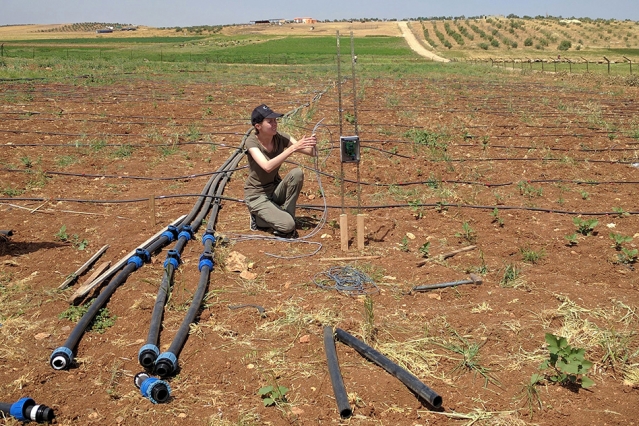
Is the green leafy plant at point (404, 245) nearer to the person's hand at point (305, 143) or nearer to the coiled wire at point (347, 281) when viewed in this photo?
the coiled wire at point (347, 281)

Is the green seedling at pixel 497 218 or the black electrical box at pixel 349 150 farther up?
the black electrical box at pixel 349 150

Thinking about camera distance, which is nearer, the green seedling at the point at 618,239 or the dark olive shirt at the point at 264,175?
the green seedling at the point at 618,239

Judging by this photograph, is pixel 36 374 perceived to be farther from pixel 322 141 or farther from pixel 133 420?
pixel 322 141

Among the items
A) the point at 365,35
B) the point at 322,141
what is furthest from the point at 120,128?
the point at 365,35

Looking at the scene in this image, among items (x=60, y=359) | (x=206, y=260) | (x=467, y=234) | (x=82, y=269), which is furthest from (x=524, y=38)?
(x=60, y=359)

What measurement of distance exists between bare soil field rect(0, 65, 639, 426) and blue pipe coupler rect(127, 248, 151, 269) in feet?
0.47

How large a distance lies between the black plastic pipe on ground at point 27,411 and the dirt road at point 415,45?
1716 inches

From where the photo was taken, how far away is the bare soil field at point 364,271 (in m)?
3.35

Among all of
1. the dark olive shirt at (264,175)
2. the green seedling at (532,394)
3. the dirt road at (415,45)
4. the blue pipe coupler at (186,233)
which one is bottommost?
the green seedling at (532,394)

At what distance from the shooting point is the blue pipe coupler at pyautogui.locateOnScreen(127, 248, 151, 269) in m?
4.95

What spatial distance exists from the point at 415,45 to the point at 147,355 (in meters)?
59.9

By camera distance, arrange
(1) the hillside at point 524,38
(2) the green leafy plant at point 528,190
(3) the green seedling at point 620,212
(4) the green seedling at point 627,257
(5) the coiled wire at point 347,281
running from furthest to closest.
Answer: (1) the hillside at point 524,38
(2) the green leafy plant at point 528,190
(3) the green seedling at point 620,212
(4) the green seedling at point 627,257
(5) the coiled wire at point 347,281

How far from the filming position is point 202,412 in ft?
10.6

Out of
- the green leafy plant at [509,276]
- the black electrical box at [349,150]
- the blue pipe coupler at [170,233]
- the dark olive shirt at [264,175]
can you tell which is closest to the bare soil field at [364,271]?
the green leafy plant at [509,276]
